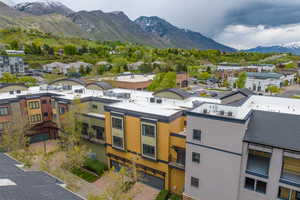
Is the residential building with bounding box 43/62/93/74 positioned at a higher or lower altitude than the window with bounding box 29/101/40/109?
higher

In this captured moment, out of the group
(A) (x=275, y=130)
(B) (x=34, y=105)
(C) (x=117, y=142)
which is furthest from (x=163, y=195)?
(B) (x=34, y=105)

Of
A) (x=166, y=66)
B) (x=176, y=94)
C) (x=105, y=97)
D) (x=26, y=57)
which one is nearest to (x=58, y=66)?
(x=26, y=57)

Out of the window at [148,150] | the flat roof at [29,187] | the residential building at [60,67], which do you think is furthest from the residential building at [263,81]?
the flat roof at [29,187]

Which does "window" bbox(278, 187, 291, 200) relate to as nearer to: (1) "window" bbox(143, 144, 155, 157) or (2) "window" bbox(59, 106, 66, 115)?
(1) "window" bbox(143, 144, 155, 157)

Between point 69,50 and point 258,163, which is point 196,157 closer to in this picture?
point 258,163

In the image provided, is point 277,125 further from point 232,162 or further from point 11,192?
point 11,192


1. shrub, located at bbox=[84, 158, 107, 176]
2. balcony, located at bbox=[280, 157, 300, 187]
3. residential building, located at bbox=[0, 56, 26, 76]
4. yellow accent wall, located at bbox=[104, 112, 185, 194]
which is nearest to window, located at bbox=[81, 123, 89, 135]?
shrub, located at bbox=[84, 158, 107, 176]
